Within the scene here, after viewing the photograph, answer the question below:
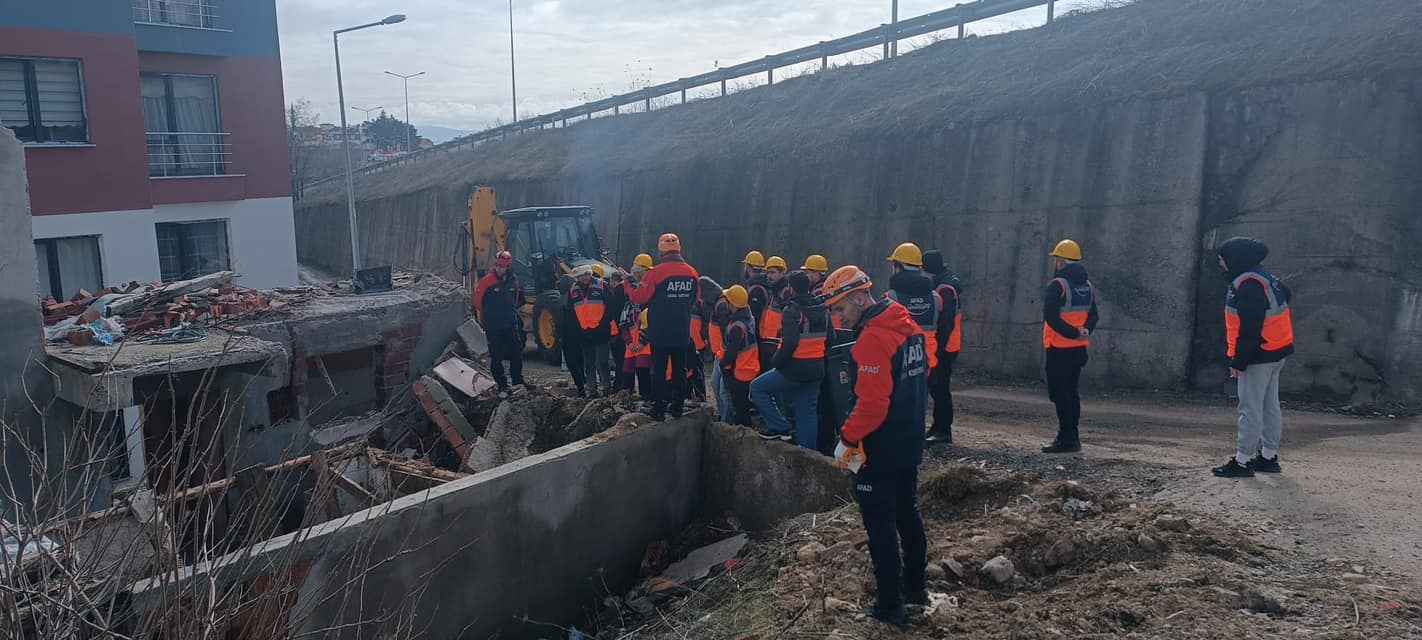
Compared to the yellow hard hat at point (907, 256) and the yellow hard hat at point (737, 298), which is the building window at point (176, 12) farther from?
the yellow hard hat at point (907, 256)

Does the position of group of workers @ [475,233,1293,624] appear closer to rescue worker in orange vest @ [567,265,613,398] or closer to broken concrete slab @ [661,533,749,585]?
rescue worker in orange vest @ [567,265,613,398]

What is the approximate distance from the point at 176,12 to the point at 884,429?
18872mm

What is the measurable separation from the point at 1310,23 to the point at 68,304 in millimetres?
15361

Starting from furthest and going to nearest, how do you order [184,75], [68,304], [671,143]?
[671,143], [184,75], [68,304]

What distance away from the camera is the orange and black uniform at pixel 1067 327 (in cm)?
722

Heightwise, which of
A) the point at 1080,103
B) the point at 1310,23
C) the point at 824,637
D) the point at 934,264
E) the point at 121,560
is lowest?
the point at 824,637

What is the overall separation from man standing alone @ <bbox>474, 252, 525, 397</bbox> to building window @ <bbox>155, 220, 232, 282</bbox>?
35.6 feet

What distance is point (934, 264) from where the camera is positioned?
8.16 metres

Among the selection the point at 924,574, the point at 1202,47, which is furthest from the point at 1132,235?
the point at 924,574

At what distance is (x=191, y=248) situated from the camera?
18.3m

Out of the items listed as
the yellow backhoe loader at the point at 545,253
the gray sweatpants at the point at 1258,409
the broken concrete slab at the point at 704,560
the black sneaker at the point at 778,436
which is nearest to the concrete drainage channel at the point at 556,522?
the black sneaker at the point at 778,436

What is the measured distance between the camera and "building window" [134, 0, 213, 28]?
1722 centimetres

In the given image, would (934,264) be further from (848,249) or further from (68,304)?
(68,304)

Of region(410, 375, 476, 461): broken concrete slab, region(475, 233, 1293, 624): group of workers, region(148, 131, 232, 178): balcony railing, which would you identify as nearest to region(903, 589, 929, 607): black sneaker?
region(475, 233, 1293, 624): group of workers
